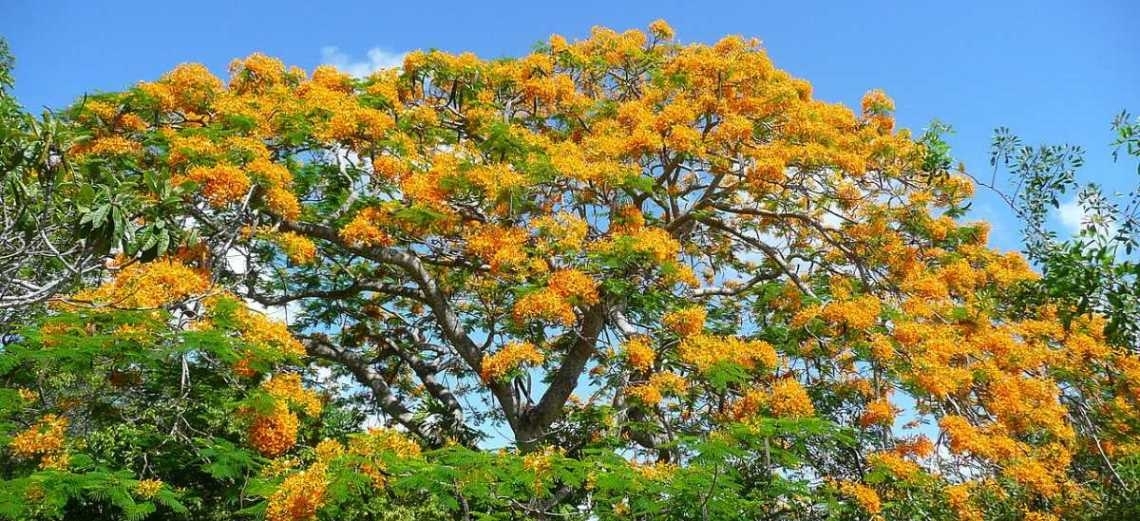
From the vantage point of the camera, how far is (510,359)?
7777 mm

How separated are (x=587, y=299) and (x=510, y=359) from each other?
918 mm

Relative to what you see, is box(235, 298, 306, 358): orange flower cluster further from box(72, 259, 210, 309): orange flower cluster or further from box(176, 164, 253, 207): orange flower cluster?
box(176, 164, 253, 207): orange flower cluster

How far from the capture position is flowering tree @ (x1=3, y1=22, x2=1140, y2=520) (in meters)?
6.05

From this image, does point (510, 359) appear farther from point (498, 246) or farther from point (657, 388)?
point (657, 388)

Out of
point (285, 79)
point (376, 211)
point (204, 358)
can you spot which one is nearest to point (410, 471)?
point (204, 358)

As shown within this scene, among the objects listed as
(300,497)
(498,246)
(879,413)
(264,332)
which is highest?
(498,246)

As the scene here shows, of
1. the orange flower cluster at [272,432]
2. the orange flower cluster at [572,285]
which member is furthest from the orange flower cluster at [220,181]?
the orange flower cluster at [572,285]

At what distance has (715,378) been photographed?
7168 mm

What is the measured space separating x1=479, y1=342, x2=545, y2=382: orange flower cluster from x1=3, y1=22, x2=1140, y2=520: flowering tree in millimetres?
27

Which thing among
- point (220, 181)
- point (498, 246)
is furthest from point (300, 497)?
point (498, 246)

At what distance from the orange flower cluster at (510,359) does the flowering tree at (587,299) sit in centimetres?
3

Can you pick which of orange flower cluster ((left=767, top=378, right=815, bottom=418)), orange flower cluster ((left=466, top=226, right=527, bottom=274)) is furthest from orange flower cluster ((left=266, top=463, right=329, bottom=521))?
orange flower cluster ((left=767, top=378, right=815, bottom=418))

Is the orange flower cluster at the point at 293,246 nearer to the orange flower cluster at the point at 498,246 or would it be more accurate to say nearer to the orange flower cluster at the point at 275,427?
the orange flower cluster at the point at 275,427

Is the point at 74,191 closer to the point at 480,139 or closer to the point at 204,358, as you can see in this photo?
the point at 204,358
